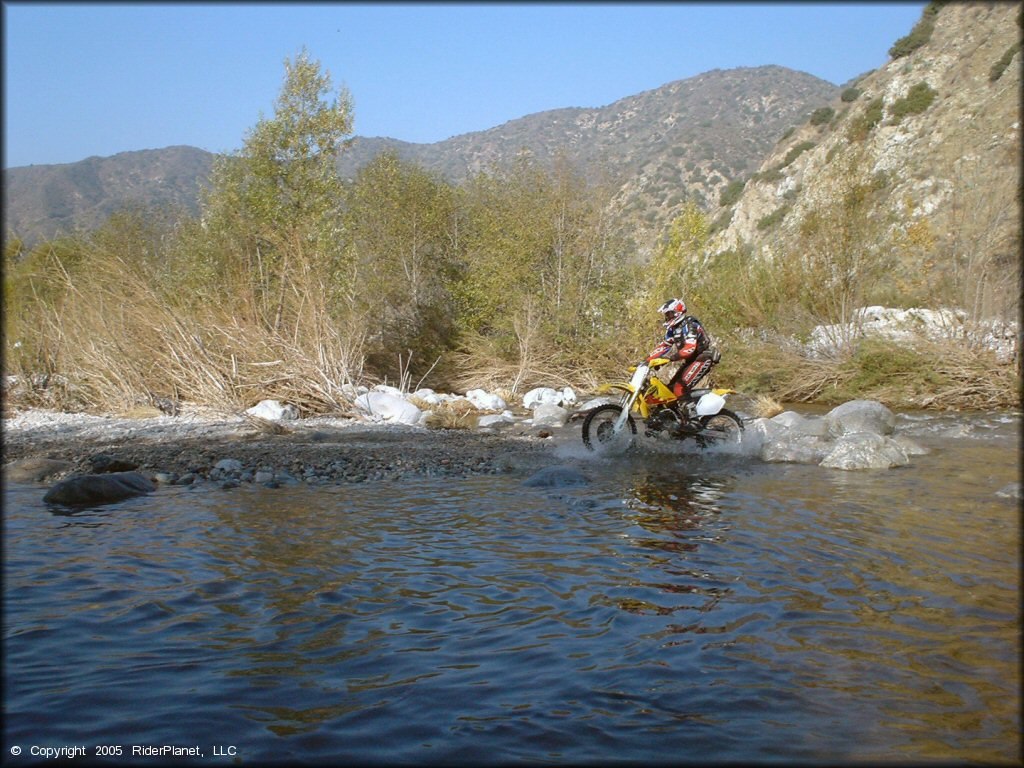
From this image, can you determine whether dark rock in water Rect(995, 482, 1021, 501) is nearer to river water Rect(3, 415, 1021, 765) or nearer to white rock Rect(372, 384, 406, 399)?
river water Rect(3, 415, 1021, 765)

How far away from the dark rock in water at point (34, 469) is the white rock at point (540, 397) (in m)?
10.4

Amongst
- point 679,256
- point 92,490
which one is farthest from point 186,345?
Answer: point 679,256

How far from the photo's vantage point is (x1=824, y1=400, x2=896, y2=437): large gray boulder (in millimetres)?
12438

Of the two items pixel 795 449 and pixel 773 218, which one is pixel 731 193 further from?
pixel 795 449

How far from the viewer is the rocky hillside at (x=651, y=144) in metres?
80.4

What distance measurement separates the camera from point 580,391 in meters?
20.9

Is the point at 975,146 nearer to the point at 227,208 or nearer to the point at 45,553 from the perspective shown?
the point at 45,553

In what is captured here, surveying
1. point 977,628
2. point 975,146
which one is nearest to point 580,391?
point 975,146

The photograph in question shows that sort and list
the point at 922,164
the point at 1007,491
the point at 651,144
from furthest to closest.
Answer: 1. the point at 651,144
2. the point at 922,164
3. the point at 1007,491

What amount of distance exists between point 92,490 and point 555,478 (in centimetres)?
511

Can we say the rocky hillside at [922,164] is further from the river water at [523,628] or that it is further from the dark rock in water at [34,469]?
the dark rock in water at [34,469]

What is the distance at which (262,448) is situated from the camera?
38.6ft

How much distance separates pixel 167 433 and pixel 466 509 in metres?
7.45

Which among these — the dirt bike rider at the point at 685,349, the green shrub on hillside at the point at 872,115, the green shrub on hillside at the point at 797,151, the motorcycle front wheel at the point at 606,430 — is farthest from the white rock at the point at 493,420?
the green shrub on hillside at the point at 797,151
